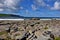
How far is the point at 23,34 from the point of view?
987 inches

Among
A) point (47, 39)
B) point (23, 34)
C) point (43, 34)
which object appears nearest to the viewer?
point (47, 39)

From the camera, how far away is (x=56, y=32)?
1054 inches

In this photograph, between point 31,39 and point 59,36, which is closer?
→ point 31,39

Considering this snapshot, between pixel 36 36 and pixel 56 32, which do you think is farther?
pixel 56 32

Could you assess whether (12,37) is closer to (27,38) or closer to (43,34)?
(27,38)

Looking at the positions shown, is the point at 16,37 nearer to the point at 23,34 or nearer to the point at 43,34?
the point at 23,34

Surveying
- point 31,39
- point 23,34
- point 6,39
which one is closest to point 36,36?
point 31,39

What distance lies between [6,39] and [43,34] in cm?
520

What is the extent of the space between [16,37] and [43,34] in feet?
11.5

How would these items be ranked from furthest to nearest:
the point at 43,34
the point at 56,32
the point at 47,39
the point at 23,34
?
1. the point at 56,32
2. the point at 23,34
3. the point at 43,34
4. the point at 47,39

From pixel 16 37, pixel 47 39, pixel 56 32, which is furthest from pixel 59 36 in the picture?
pixel 16 37

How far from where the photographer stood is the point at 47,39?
21.9 meters

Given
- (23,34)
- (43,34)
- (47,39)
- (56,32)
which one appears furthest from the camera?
(56,32)

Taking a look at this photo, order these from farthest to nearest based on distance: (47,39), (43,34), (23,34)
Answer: (23,34), (43,34), (47,39)
